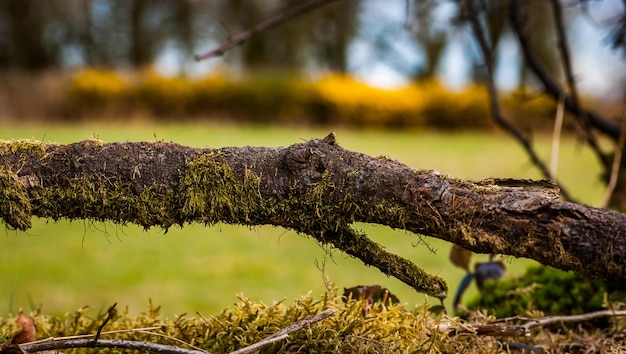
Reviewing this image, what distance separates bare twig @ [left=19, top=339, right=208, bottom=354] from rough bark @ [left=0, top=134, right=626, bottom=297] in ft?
0.82

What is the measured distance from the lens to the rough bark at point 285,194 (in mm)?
1219

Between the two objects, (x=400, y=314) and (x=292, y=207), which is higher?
(x=292, y=207)

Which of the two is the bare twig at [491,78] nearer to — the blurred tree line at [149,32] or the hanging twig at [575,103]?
the hanging twig at [575,103]

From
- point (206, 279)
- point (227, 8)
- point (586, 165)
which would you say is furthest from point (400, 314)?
point (227, 8)

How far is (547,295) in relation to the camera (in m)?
2.15

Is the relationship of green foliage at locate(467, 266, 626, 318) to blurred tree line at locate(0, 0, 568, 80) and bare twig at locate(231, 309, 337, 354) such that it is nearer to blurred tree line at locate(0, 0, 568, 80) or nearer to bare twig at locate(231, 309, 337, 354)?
bare twig at locate(231, 309, 337, 354)

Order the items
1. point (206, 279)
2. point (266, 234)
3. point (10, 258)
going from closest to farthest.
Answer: point (206, 279) < point (10, 258) < point (266, 234)

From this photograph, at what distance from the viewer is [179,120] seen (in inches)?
786

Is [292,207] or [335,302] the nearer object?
[292,207]

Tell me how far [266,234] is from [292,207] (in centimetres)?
740

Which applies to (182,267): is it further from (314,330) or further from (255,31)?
(314,330)

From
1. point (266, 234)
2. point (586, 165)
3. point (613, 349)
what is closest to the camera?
point (613, 349)

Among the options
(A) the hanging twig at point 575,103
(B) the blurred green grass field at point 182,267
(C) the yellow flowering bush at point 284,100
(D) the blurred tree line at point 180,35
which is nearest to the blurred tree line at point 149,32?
(D) the blurred tree line at point 180,35

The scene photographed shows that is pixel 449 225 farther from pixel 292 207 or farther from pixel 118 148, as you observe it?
pixel 118 148
